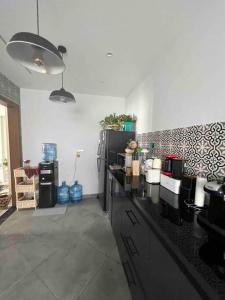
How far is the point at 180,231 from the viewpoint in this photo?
2.41 feet

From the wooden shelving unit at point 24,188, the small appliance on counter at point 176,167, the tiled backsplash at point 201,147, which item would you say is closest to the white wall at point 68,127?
the wooden shelving unit at point 24,188

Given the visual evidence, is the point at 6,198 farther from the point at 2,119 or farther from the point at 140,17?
the point at 140,17

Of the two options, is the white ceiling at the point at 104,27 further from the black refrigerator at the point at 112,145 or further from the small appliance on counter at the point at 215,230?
the small appliance on counter at the point at 215,230

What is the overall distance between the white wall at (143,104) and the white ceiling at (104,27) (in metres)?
0.25

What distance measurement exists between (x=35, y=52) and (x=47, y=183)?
2367 millimetres

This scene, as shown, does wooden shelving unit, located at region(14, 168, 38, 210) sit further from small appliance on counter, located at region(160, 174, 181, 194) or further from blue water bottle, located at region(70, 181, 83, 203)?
small appliance on counter, located at region(160, 174, 181, 194)

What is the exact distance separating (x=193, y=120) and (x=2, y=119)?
4.51 meters

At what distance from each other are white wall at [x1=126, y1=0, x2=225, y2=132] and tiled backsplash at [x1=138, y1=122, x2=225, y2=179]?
0.07 metres

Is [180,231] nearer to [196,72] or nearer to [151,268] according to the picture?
[151,268]

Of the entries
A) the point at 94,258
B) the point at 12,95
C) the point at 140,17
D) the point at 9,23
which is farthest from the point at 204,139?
the point at 12,95

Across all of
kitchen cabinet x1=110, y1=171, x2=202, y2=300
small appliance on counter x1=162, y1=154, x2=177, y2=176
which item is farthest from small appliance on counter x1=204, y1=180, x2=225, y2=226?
small appliance on counter x1=162, y1=154, x2=177, y2=176

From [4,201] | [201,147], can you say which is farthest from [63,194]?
[201,147]

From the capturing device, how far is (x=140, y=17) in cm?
125

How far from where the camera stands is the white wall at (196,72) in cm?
102
